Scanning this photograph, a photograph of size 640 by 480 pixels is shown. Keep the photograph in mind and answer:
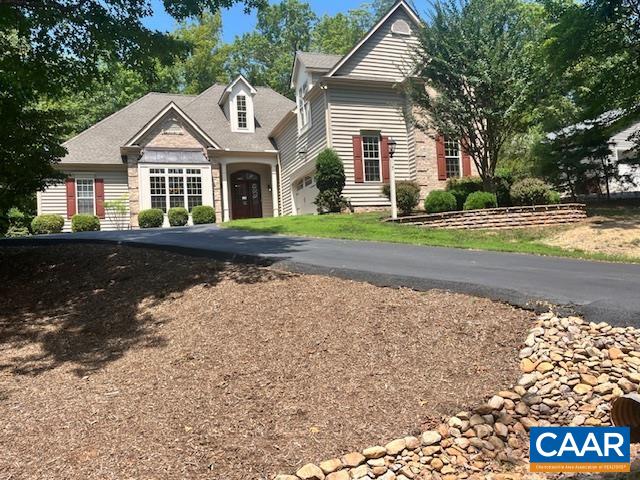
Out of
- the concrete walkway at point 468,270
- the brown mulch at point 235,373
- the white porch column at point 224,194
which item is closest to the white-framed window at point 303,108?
the white porch column at point 224,194

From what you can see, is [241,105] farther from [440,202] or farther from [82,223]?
[440,202]

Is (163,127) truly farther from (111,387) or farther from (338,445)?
(338,445)

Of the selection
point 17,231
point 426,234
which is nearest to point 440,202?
point 426,234

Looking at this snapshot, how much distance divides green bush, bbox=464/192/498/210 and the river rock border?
31.9ft

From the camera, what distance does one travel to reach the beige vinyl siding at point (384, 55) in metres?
18.0

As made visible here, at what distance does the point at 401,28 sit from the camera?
18.9 meters

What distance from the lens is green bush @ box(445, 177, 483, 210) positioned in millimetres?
15484

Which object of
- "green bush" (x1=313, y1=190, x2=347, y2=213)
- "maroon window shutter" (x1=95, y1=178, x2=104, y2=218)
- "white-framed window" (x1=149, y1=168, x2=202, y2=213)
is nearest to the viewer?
"green bush" (x1=313, y1=190, x2=347, y2=213)

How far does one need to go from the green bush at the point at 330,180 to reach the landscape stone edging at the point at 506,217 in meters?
4.16

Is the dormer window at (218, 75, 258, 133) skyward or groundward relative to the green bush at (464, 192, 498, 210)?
skyward

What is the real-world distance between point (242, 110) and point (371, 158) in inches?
357

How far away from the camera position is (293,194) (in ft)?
73.6

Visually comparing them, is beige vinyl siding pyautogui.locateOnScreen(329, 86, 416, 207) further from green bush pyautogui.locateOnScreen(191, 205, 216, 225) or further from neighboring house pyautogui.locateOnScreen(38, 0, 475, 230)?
green bush pyautogui.locateOnScreen(191, 205, 216, 225)
